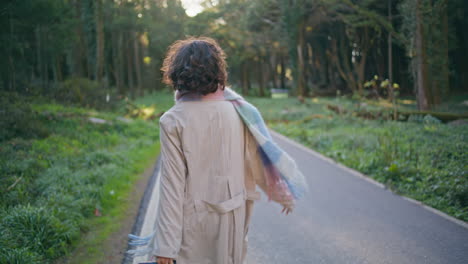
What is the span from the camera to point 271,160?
2.70 meters

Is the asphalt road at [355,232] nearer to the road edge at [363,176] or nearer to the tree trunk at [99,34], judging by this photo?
the road edge at [363,176]

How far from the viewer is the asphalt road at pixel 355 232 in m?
4.14

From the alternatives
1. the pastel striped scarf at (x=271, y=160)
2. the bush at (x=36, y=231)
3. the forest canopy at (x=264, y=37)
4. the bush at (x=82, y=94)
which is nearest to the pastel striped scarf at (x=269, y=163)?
the pastel striped scarf at (x=271, y=160)

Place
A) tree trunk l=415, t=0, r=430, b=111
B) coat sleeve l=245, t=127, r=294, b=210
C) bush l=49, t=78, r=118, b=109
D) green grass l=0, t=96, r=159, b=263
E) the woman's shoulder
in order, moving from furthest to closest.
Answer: bush l=49, t=78, r=118, b=109 → tree trunk l=415, t=0, r=430, b=111 → green grass l=0, t=96, r=159, b=263 → coat sleeve l=245, t=127, r=294, b=210 → the woman's shoulder

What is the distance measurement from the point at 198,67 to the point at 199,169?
656mm

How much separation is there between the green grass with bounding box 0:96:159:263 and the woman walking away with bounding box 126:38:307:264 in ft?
7.88

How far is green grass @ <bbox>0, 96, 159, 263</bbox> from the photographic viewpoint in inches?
174

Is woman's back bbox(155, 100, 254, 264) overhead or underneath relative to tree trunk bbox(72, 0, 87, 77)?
underneath

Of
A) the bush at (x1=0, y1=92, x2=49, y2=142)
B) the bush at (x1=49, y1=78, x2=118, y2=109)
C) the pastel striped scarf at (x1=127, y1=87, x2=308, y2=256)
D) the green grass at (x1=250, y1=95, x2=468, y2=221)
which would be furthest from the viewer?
the bush at (x1=49, y1=78, x2=118, y2=109)

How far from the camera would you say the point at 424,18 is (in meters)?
15.1

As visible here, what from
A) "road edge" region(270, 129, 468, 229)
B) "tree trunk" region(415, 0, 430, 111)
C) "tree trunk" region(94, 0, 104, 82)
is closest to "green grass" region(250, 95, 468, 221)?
"road edge" region(270, 129, 468, 229)

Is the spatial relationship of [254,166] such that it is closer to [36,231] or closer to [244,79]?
[36,231]

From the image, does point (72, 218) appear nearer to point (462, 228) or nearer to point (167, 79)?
point (167, 79)

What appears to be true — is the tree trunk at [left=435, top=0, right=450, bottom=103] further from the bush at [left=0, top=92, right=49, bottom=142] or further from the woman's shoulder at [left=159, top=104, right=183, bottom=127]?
the woman's shoulder at [left=159, top=104, right=183, bottom=127]
